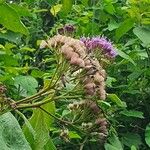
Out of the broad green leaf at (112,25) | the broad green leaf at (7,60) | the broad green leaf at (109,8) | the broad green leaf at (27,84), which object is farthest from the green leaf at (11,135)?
the broad green leaf at (109,8)

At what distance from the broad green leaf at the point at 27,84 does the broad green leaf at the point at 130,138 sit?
0.48m

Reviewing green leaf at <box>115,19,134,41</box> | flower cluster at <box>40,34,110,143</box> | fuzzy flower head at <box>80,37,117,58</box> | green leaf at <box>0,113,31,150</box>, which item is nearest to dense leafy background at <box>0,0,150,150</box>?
green leaf at <box>115,19,134,41</box>

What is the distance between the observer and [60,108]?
1.94 m

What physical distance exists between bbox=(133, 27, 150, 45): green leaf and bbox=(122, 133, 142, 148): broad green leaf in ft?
1.25

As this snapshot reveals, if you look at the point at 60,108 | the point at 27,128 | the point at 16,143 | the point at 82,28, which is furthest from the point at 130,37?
the point at 16,143

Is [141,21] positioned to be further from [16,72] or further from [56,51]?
[56,51]

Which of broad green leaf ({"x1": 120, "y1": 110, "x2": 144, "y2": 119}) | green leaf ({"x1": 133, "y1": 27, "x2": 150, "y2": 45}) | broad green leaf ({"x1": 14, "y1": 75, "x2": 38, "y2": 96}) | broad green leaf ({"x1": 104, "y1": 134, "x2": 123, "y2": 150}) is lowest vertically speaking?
broad green leaf ({"x1": 120, "y1": 110, "x2": 144, "y2": 119})

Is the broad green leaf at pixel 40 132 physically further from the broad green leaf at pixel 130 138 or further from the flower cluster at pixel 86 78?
the broad green leaf at pixel 130 138

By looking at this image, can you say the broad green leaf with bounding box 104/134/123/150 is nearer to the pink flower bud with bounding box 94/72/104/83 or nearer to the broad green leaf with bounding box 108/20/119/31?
the broad green leaf with bounding box 108/20/119/31

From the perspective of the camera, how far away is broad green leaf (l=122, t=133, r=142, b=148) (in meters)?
2.14

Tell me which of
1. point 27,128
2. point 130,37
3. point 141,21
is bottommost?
point 130,37

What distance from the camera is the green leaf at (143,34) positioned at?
6.82 feet

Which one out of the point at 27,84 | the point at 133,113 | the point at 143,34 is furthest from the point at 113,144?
the point at 143,34

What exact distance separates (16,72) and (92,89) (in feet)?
3.02
